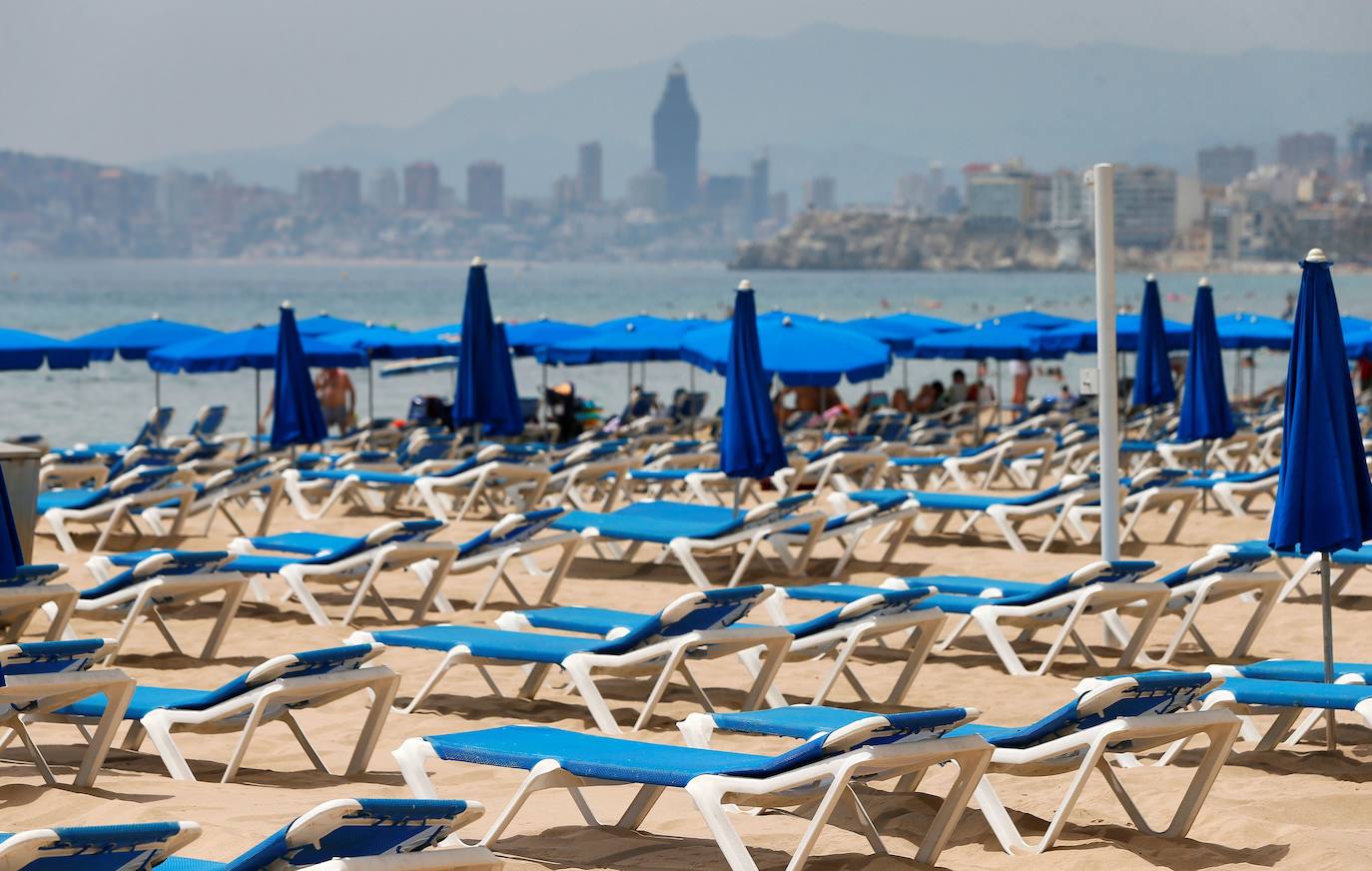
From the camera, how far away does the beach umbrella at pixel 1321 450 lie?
5113 mm

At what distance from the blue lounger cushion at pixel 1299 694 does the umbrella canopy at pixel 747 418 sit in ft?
13.4

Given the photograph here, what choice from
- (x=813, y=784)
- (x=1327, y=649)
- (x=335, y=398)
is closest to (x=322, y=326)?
(x=335, y=398)

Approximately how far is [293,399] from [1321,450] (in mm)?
8306

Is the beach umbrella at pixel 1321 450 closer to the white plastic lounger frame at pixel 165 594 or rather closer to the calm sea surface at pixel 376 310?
the white plastic lounger frame at pixel 165 594

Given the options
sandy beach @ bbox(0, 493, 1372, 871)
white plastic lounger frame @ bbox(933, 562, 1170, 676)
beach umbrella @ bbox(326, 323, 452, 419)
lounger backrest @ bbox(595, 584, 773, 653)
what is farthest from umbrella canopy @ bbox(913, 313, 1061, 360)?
lounger backrest @ bbox(595, 584, 773, 653)

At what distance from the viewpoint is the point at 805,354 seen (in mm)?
11656

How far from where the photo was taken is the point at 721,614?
18.7ft

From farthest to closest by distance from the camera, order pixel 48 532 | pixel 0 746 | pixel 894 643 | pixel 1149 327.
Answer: pixel 1149 327 < pixel 48 532 < pixel 894 643 < pixel 0 746

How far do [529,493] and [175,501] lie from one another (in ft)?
7.49

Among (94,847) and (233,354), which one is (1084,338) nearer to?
(233,354)

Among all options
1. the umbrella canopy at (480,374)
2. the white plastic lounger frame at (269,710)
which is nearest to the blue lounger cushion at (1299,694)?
the white plastic lounger frame at (269,710)

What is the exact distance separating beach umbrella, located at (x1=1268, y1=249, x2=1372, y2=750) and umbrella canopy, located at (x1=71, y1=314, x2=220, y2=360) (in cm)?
1096

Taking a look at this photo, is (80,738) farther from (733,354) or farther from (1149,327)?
(1149,327)

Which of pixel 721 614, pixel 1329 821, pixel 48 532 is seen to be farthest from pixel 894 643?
pixel 48 532
